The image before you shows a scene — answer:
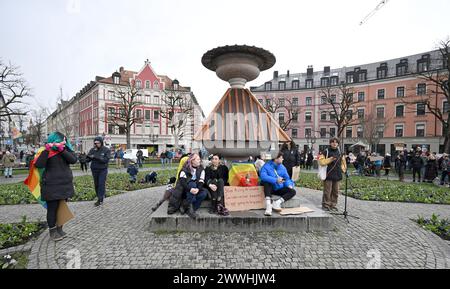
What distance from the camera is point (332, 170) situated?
5.66 meters

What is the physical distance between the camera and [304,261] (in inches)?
127

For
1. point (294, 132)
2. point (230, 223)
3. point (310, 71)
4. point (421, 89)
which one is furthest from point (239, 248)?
point (310, 71)

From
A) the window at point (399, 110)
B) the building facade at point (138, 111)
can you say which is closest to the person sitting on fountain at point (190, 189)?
the building facade at point (138, 111)

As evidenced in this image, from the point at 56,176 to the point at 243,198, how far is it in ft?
11.4

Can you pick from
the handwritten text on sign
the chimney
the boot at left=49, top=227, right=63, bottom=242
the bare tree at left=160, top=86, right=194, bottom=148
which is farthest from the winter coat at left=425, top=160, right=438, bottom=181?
the chimney

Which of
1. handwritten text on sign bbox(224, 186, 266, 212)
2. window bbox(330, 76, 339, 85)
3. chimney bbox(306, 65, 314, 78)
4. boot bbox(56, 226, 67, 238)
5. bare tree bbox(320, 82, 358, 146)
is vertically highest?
chimney bbox(306, 65, 314, 78)

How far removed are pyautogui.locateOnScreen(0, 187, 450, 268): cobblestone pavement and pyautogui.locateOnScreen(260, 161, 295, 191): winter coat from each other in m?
1.01

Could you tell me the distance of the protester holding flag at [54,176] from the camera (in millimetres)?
3834

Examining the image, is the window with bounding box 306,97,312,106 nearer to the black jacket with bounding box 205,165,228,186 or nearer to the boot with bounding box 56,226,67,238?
the black jacket with bounding box 205,165,228,186

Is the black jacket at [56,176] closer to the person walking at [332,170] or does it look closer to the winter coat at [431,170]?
the person walking at [332,170]

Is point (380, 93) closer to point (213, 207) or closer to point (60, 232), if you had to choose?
point (213, 207)

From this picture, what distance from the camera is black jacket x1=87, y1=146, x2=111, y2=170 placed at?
6.21m

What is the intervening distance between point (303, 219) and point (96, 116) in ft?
152
